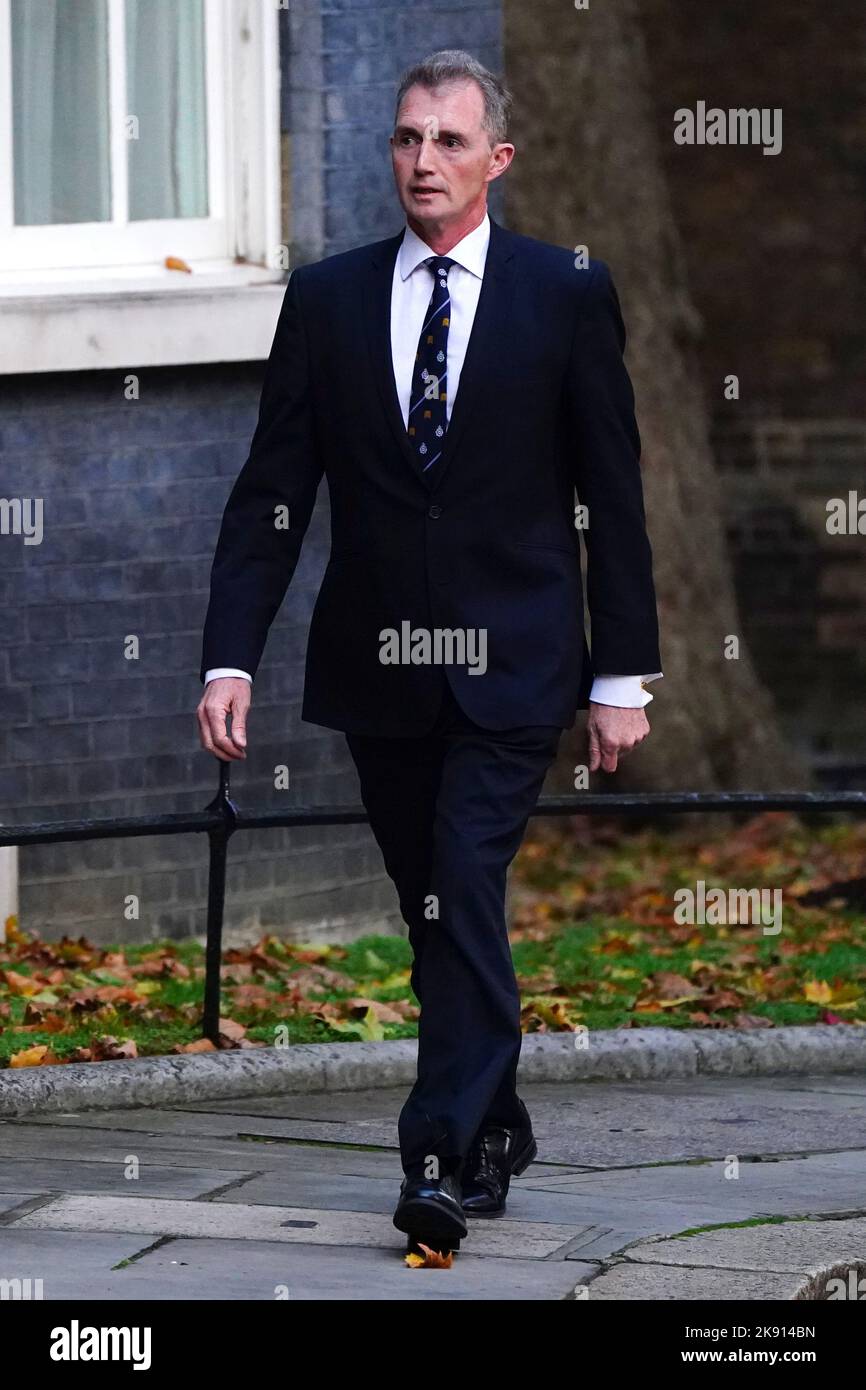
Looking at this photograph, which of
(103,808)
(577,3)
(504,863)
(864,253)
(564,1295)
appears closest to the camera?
(564,1295)

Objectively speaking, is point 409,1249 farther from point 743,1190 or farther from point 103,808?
point 103,808

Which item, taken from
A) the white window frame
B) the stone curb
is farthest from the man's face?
the white window frame

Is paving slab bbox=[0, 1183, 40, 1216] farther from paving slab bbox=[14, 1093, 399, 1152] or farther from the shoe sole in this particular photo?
the shoe sole

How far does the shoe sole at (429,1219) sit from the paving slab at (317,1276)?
7cm

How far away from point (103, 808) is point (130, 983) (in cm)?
74

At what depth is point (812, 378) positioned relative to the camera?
1406 cm

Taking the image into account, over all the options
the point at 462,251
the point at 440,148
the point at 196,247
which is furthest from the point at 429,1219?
the point at 196,247

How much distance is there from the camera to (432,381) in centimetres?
502

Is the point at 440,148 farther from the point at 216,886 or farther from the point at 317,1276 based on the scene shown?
the point at 216,886

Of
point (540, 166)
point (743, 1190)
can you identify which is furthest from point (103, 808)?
point (540, 166)

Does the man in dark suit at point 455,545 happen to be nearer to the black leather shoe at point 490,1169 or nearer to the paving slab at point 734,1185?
the black leather shoe at point 490,1169

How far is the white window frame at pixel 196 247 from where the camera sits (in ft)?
26.6

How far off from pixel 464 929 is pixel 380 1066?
193 cm

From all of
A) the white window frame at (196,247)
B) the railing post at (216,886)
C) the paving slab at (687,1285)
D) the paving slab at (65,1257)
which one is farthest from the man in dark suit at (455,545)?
the white window frame at (196,247)
